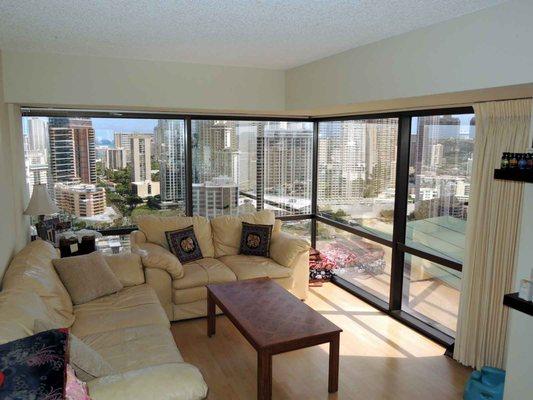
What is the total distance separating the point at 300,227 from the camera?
19.8 feet

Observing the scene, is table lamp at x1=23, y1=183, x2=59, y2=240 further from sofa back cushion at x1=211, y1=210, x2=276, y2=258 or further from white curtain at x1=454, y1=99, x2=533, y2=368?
white curtain at x1=454, y1=99, x2=533, y2=368

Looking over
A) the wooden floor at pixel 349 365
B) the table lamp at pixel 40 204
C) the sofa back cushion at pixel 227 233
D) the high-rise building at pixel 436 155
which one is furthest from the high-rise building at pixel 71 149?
the high-rise building at pixel 436 155

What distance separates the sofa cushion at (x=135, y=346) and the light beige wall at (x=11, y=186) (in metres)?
0.92

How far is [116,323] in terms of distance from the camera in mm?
3205

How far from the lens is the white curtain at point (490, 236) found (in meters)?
3.10

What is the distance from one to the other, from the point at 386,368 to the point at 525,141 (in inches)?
80.4

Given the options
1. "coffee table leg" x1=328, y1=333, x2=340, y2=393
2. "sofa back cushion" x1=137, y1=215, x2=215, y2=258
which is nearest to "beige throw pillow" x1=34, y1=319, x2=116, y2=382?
"coffee table leg" x1=328, y1=333, x2=340, y2=393

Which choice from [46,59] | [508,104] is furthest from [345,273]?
[46,59]

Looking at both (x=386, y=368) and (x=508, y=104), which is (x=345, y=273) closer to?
(x=386, y=368)

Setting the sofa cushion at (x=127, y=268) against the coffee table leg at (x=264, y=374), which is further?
the sofa cushion at (x=127, y=268)

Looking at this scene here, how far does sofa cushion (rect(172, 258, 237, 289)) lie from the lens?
421 cm

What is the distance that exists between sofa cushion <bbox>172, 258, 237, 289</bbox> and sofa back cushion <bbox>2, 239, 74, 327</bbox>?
3.56 feet

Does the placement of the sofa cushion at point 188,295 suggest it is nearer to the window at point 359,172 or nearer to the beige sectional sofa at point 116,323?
the beige sectional sofa at point 116,323

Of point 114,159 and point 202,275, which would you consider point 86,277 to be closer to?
point 202,275
